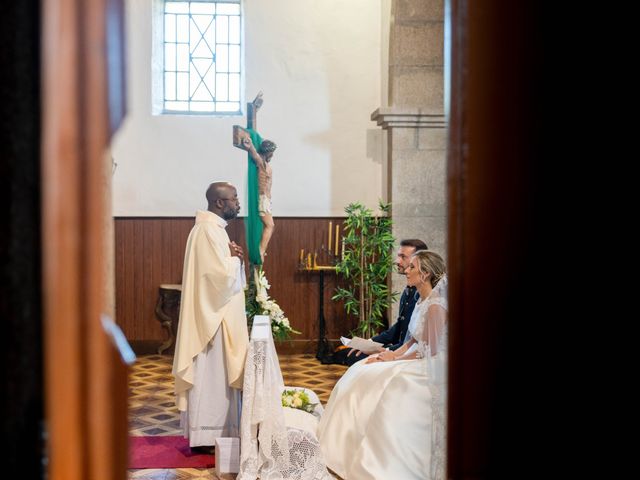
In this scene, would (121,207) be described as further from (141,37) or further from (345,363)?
(345,363)

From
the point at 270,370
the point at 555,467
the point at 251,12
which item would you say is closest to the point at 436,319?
the point at 270,370

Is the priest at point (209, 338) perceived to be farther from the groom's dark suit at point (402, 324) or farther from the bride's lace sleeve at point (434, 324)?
the groom's dark suit at point (402, 324)

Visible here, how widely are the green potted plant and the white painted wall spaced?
662 mm

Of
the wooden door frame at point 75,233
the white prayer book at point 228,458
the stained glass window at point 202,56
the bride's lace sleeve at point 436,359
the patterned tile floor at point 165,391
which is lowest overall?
the patterned tile floor at point 165,391

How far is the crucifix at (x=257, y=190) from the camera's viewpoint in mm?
6035

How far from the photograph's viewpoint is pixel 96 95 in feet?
3.93

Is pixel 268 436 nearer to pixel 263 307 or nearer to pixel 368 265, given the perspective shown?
pixel 263 307

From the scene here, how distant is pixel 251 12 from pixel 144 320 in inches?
166

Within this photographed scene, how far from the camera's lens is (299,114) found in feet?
32.9

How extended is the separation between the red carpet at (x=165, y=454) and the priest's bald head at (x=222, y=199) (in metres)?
1.75

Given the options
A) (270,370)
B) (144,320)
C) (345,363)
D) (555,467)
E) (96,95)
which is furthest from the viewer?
(144,320)

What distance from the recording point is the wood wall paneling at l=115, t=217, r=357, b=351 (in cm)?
978

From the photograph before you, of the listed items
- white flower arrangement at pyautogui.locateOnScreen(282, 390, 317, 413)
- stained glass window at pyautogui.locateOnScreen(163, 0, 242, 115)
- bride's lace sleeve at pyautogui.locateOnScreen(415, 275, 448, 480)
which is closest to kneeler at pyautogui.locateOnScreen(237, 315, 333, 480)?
white flower arrangement at pyautogui.locateOnScreen(282, 390, 317, 413)

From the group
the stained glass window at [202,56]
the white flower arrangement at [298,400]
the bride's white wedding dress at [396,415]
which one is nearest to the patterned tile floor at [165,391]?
the white flower arrangement at [298,400]
